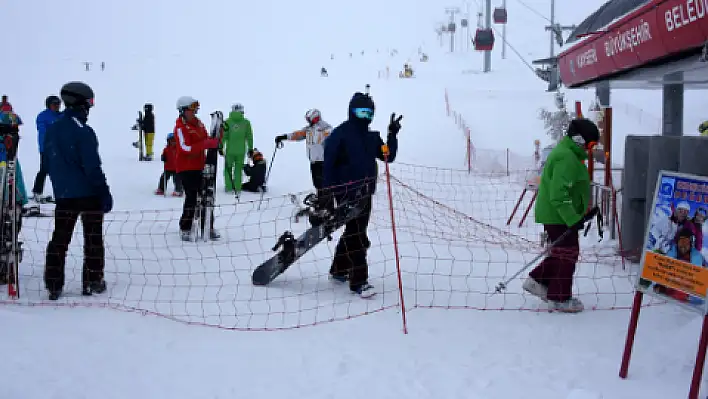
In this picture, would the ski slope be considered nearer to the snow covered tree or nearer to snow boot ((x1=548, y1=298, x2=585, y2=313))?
snow boot ((x1=548, y1=298, x2=585, y2=313))

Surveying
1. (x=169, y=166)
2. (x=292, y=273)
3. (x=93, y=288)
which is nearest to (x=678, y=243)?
(x=292, y=273)

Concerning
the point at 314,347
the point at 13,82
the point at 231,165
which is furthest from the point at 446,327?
the point at 13,82

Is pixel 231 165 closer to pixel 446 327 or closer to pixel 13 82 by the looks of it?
pixel 446 327

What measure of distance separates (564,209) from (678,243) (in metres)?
1.48

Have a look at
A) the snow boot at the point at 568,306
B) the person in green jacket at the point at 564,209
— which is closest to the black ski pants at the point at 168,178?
the person in green jacket at the point at 564,209

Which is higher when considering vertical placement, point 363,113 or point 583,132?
point 363,113

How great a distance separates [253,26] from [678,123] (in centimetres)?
10213

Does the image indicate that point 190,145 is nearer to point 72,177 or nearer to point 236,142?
point 72,177

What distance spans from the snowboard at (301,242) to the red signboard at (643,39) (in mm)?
2995

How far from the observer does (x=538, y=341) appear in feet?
16.3

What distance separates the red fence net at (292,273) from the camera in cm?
574

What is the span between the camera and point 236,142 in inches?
465

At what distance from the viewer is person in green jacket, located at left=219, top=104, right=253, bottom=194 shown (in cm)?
1177

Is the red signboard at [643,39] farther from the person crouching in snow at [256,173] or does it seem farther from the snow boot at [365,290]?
the person crouching in snow at [256,173]
